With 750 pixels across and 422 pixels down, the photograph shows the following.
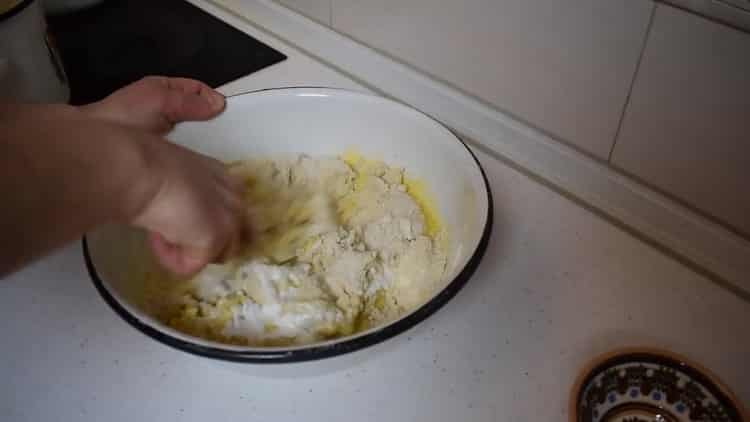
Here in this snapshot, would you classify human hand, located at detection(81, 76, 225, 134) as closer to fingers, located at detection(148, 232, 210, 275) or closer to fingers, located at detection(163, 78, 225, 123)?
fingers, located at detection(163, 78, 225, 123)

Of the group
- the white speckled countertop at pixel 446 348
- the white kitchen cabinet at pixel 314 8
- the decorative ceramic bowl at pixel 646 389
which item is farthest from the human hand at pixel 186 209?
the white kitchen cabinet at pixel 314 8

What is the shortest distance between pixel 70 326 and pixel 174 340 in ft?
0.56

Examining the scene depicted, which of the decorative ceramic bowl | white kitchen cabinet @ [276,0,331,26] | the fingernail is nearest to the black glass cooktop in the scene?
white kitchen cabinet @ [276,0,331,26]

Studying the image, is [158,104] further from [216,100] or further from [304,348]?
[304,348]

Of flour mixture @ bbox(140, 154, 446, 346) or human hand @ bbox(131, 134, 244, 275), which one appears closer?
human hand @ bbox(131, 134, 244, 275)

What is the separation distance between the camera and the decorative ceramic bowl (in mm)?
468

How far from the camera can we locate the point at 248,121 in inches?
27.3

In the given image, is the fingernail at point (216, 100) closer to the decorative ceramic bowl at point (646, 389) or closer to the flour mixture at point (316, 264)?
the flour mixture at point (316, 264)

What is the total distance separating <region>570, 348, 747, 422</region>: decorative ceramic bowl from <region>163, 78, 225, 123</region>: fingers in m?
0.43

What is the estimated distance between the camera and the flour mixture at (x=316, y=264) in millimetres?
541

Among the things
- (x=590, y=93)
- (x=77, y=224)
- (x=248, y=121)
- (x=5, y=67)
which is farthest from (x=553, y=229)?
(x=5, y=67)

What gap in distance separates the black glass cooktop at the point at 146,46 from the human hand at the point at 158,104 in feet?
0.65

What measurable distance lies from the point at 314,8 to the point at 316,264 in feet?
1.45

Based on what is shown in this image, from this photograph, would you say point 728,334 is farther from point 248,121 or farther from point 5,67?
point 5,67
